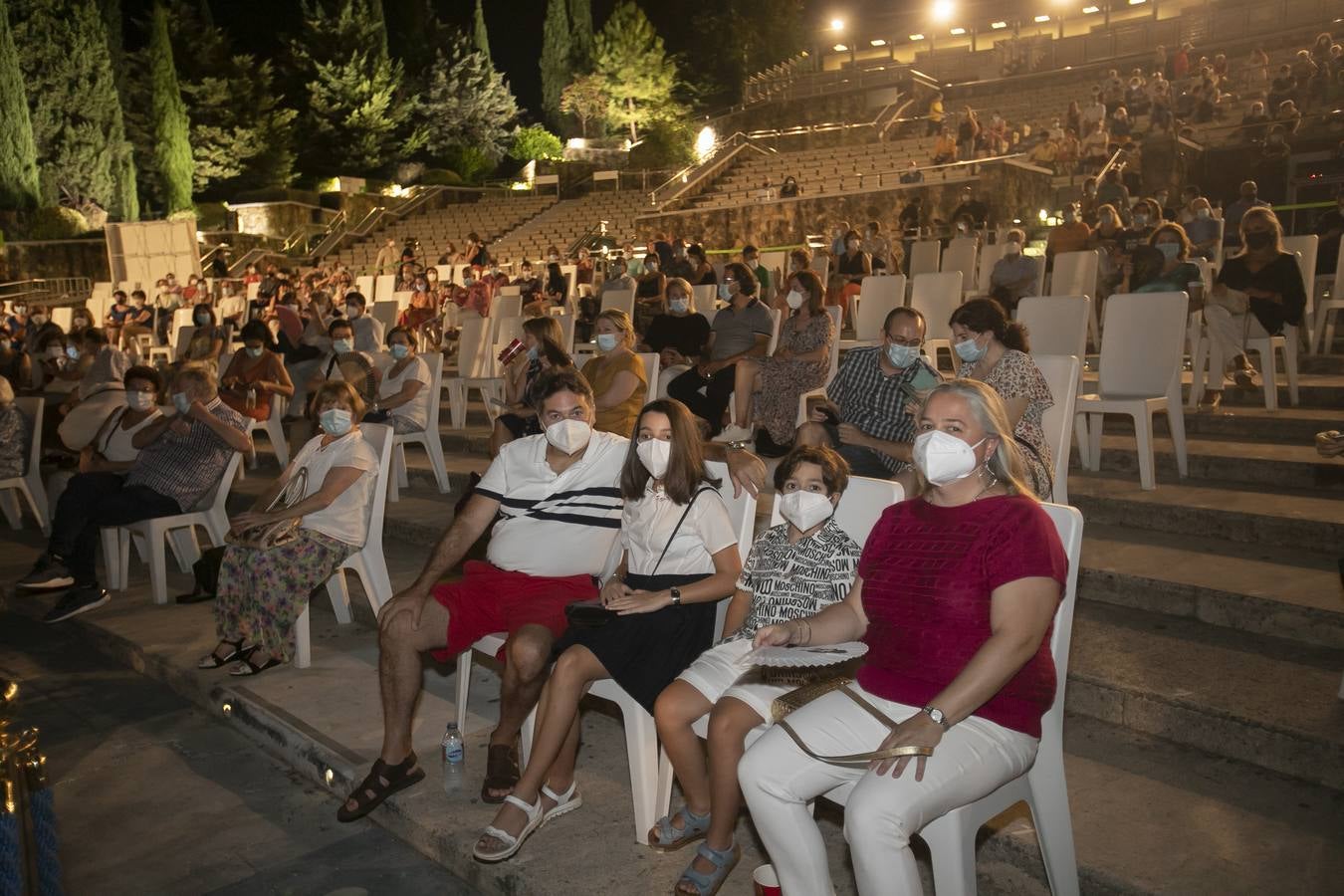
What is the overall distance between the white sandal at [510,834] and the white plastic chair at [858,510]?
310 mm

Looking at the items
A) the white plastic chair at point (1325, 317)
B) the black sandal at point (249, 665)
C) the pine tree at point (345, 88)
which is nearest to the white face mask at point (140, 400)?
the black sandal at point (249, 665)

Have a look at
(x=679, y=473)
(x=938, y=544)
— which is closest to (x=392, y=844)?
(x=679, y=473)

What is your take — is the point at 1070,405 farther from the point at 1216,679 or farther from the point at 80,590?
the point at 80,590

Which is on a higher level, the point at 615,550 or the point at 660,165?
the point at 660,165

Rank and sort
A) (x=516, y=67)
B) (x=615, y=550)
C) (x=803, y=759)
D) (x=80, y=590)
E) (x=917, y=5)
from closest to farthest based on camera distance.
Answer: (x=803, y=759)
(x=615, y=550)
(x=80, y=590)
(x=917, y=5)
(x=516, y=67)

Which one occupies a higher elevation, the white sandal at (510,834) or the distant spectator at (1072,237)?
the distant spectator at (1072,237)

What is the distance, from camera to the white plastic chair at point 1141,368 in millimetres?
5109

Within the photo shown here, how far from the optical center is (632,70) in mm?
40906

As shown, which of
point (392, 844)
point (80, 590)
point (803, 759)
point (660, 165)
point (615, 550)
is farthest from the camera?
point (660, 165)

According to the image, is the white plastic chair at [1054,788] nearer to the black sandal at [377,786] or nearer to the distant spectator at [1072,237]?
the black sandal at [377,786]

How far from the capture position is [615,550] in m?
3.68

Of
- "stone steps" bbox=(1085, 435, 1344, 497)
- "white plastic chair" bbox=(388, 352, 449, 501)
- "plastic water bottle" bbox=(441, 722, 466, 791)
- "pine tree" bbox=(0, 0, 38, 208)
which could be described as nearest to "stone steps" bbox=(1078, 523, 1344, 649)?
"stone steps" bbox=(1085, 435, 1344, 497)

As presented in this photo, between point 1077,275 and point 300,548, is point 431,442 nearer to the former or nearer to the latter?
point 300,548

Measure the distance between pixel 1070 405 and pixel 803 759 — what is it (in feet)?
7.96
